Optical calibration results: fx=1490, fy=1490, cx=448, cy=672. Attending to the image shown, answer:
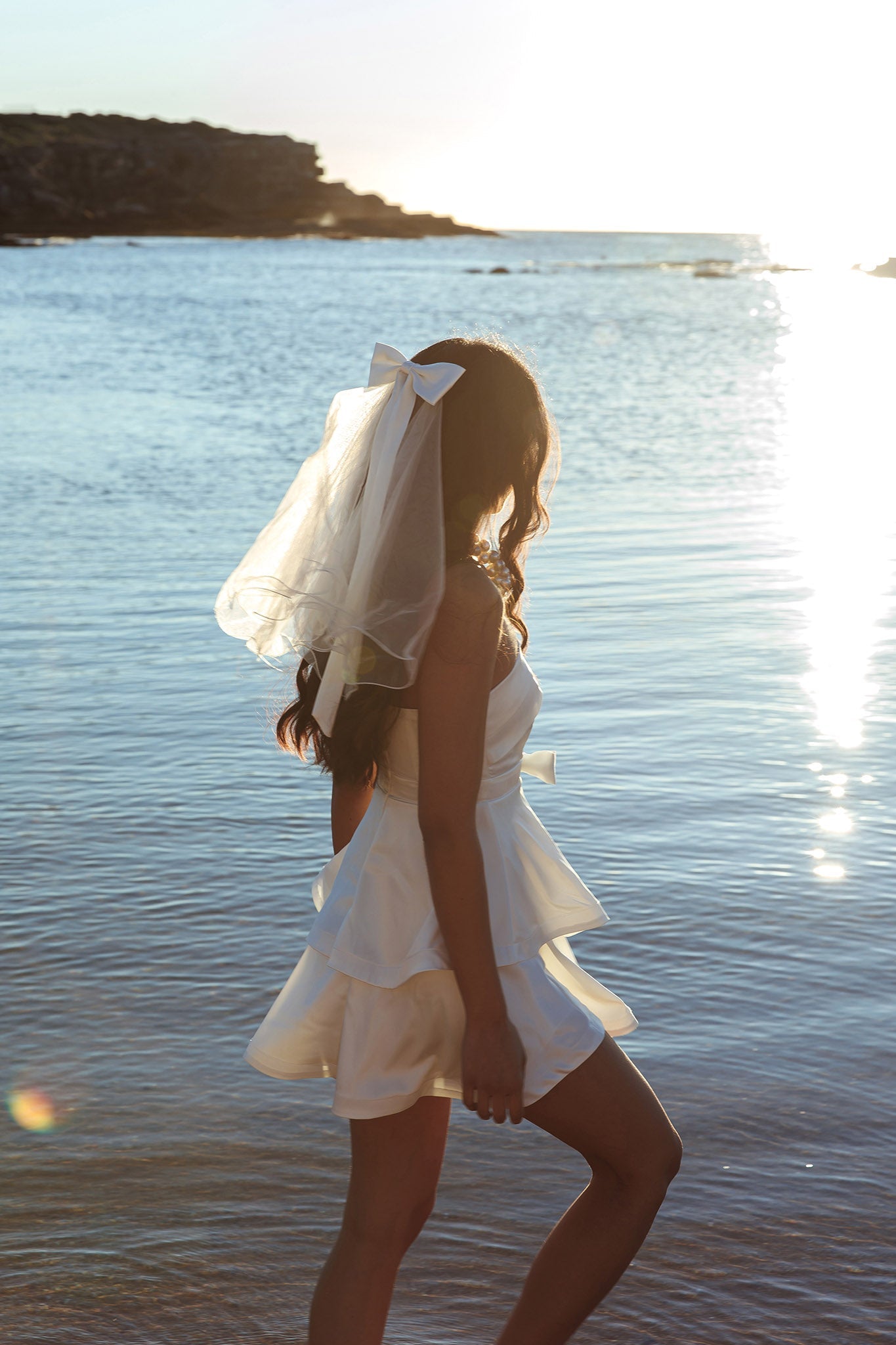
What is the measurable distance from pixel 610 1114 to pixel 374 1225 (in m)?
0.38

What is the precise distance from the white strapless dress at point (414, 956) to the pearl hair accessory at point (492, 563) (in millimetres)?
125

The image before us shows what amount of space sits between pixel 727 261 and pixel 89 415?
371 feet

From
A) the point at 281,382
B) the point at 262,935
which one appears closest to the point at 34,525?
the point at 262,935

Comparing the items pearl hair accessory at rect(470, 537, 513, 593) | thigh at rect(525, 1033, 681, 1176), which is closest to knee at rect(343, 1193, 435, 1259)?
thigh at rect(525, 1033, 681, 1176)

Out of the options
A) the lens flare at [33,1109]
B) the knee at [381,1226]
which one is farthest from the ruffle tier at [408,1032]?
the lens flare at [33,1109]

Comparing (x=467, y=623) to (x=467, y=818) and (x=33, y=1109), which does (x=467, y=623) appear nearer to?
(x=467, y=818)

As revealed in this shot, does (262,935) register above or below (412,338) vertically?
below

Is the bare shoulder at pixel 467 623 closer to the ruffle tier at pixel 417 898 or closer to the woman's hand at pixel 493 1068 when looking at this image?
the ruffle tier at pixel 417 898

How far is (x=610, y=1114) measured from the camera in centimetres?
214

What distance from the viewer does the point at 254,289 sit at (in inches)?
2201

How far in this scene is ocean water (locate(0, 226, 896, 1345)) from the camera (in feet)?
10.2

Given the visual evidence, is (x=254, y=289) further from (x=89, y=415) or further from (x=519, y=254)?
(x=519, y=254)

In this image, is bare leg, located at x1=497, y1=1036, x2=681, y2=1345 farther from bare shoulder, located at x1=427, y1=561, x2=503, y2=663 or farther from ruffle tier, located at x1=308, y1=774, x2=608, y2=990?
bare shoulder, located at x1=427, y1=561, x2=503, y2=663

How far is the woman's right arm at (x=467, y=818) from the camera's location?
2100 mm
